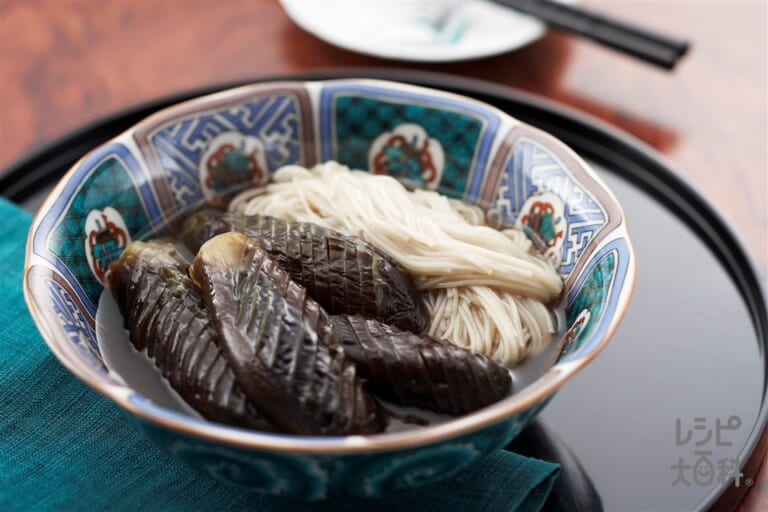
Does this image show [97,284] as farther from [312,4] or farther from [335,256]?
[312,4]

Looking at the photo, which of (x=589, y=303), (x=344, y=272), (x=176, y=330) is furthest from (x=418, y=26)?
(x=176, y=330)

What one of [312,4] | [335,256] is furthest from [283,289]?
[312,4]

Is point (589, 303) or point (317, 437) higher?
point (589, 303)

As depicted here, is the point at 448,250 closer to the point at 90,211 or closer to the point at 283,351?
the point at 283,351

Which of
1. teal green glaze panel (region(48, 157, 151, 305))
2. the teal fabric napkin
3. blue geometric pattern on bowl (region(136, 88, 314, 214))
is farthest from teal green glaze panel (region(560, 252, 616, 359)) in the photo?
teal green glaze panel (region(48, 157, 151, 305))

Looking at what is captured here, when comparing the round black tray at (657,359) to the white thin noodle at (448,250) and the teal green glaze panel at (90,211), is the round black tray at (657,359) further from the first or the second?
the teal green glaze panel at (90,211)

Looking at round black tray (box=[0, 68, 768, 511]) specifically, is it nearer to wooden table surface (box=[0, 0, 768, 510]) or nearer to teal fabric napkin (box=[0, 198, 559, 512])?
teal fabric napkin (box=[0, 198, 559, 512])

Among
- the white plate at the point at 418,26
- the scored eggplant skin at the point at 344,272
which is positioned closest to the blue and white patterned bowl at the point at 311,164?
the scored eggplant skin at the point at 344,272
